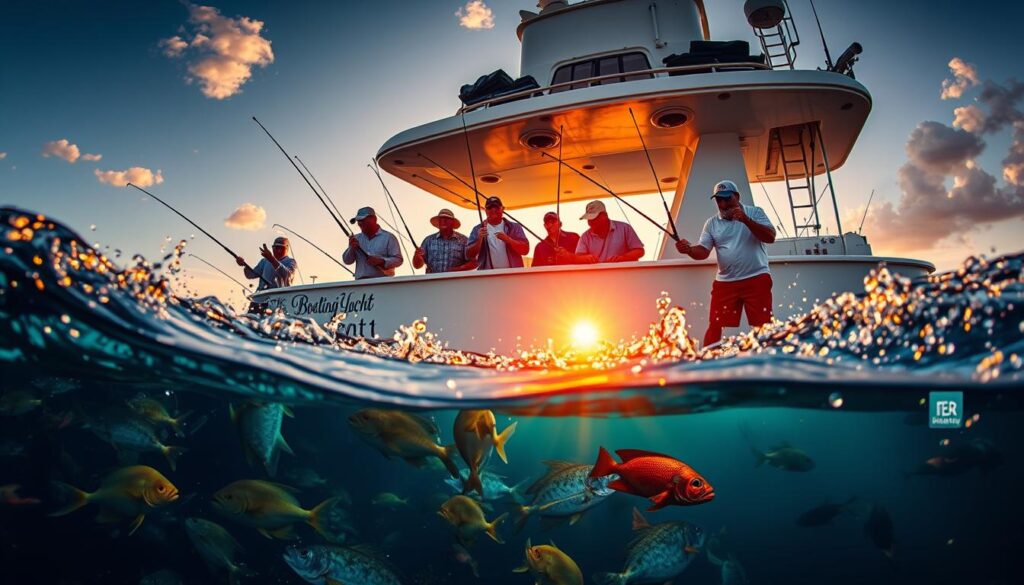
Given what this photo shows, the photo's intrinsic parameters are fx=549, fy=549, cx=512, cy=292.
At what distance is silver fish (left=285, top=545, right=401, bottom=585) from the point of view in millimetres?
4195

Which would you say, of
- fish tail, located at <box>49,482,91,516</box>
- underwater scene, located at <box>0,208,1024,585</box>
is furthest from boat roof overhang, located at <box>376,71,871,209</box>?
fish tail, located at <box>49,482,91,516</box>

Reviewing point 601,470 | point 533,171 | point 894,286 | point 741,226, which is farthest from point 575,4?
point 601,470

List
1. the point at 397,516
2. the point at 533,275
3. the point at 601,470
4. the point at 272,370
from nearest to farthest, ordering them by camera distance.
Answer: the point at 601,470, the point at 272,370, the point at 533,275, the point at 397,516

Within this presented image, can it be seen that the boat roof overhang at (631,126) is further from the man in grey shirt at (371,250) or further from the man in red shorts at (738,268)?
the man in red shorts at (738,268)

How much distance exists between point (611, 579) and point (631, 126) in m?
5.87

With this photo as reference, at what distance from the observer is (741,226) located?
574 centimetres

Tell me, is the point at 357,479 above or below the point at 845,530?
above

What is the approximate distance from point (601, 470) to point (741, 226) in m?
3.10

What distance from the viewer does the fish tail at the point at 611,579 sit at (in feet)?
14.4

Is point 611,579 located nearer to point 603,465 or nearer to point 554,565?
point 554,565

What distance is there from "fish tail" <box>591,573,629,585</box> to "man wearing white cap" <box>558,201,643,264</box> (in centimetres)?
352

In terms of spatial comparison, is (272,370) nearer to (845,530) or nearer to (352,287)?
(352,287)

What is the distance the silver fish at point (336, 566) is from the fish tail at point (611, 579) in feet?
5.76

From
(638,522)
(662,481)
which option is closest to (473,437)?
(662,481)
